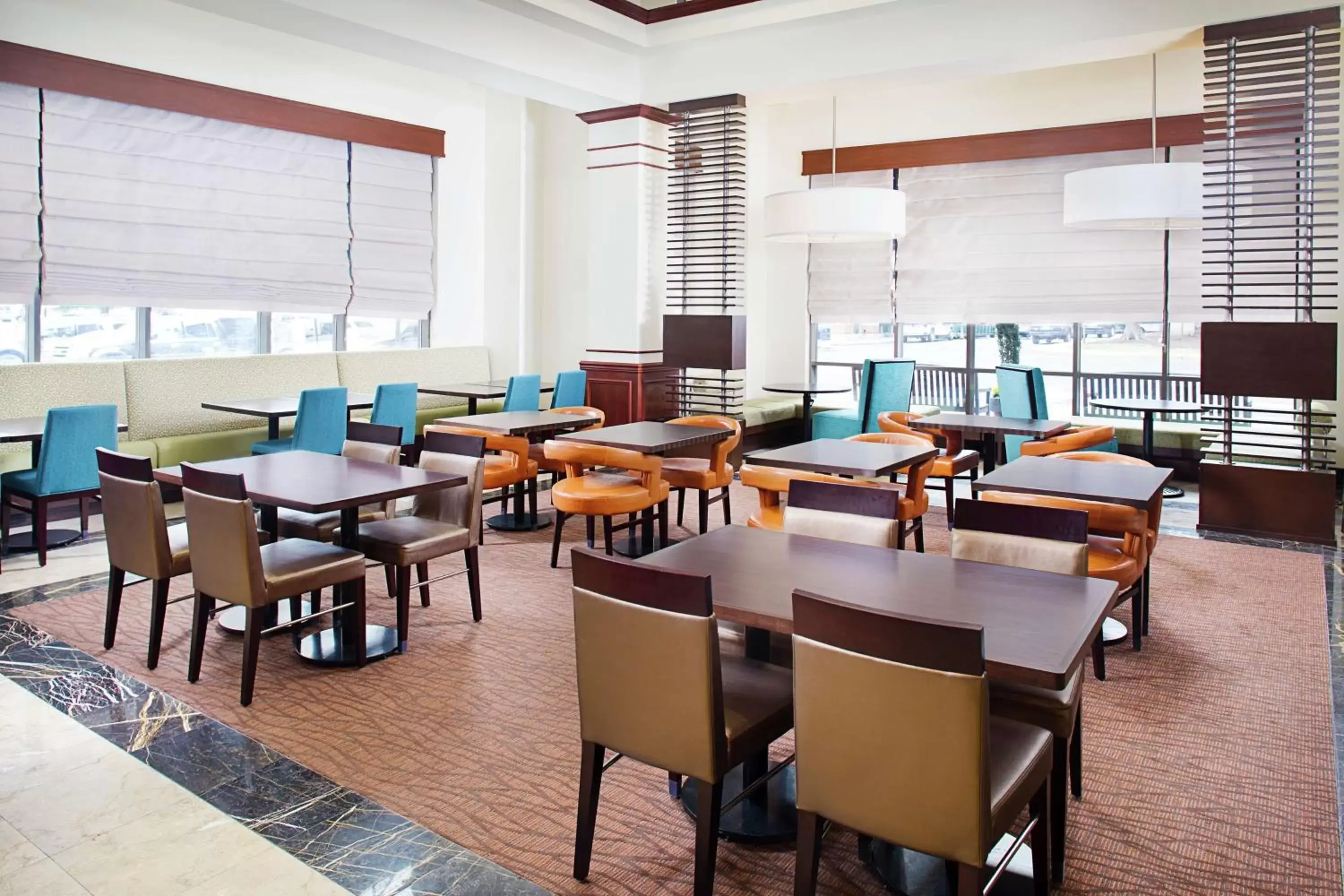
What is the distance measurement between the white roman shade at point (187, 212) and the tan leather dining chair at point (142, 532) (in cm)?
396

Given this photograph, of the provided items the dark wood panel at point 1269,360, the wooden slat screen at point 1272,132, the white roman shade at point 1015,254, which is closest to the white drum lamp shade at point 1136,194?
the wooden slat screen at point 1272,132

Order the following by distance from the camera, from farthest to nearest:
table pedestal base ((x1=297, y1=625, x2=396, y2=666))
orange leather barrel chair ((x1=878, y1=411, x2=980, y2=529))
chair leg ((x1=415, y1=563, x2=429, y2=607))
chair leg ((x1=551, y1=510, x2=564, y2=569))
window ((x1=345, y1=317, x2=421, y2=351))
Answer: window ((x1=345, y1=317, x2=421, y2=351)) < orange leather barrel chair ((x1=878, y1=411, x2=980, y2=529)) < chair leg ((x1=551, y1=510, x2=564, y2=569)) < chair leg ((x1=415, y1=563, x2=429, y2=607)) < table pedestal base ((x1=297, y1=625, x2=396, y2=666))

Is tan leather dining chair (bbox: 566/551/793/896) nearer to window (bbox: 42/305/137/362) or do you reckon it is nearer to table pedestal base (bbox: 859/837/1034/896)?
table pedestal base (bbox: 859/837/1034/896)

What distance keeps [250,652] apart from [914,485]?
11.8 feet

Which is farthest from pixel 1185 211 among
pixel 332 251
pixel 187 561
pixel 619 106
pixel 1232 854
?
pixel 332 251

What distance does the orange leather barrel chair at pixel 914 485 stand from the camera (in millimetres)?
5559

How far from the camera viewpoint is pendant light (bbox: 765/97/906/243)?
7.45 m

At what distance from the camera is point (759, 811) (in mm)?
2928

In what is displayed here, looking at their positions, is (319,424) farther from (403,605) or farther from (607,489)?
(403,605)

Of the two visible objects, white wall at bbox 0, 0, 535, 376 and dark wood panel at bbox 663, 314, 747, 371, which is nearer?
white wall at bbox 0, 0, 535, 376

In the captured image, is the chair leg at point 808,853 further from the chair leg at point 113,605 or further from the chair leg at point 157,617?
the chair leg at point 113,605

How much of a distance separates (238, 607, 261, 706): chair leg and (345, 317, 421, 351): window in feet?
20.5

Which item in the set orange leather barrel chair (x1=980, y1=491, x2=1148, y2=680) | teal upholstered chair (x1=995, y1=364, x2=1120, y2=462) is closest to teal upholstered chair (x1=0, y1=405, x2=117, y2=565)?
orange leather barrel chair (x1=980, y1=491, x2=1148, y2=680)

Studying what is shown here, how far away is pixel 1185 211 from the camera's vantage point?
6680 mm
